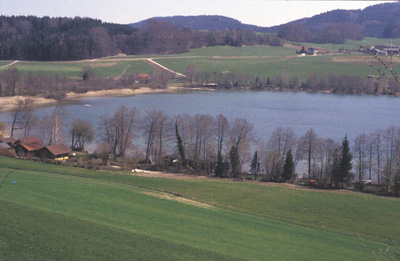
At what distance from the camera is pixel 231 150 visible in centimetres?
2502

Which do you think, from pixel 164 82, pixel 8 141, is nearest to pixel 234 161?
pixel 8 141

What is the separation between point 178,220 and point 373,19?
490 feet

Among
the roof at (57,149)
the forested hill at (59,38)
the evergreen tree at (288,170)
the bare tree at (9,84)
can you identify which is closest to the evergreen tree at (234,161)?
the evergreen tree at (288,170)

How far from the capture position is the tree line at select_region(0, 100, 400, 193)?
952 inches

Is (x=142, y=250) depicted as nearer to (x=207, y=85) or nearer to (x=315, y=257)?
(x=315, y=257)

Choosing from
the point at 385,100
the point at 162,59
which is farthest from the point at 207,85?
the point at 385,100

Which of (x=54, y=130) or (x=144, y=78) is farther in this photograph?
(x=144, y=78)

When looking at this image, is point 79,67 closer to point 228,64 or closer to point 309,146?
point 228,64

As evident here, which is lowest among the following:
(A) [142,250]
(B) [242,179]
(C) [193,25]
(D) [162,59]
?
(B) [242,179]

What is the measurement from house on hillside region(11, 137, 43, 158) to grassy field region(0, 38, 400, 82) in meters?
45.8

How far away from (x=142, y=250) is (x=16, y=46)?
87411mm

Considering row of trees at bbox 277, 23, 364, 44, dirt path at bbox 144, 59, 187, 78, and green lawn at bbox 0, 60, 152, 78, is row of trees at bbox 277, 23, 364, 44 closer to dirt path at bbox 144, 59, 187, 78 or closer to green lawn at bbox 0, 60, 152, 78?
dirt path at bbox 144, 59, 187, 78

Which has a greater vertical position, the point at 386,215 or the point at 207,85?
the point at 207,85

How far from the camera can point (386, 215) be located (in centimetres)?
1705
